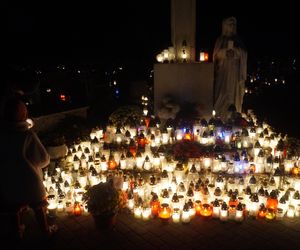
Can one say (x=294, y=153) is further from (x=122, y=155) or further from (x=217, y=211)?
(x=122, y=155)

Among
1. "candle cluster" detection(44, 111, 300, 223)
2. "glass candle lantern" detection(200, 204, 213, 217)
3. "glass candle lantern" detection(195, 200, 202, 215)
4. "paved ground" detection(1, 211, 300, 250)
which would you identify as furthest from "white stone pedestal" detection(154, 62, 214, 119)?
"paved ground" detection(1, 211, 300, 250)

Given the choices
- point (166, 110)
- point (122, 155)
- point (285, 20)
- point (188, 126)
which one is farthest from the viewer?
point (285, 20)

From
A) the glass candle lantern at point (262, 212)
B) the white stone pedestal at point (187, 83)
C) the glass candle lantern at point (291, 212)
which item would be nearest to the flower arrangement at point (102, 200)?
the glass candle lantern at point (262, 212)

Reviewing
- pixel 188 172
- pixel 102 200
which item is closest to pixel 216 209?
pixel 188 172

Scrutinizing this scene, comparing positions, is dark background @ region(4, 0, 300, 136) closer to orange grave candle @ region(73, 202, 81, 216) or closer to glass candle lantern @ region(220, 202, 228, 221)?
glass candle lantern @ region(220, 202, 228, 221)

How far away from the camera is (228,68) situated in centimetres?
933

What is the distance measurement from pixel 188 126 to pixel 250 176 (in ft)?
7.67

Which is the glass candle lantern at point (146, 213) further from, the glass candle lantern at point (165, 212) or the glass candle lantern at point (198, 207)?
the glass candle lantern at point (198, 207)

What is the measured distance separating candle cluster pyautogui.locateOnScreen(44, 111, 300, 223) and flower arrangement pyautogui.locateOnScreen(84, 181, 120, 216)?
25.3 inches

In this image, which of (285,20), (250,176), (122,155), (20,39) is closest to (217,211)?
(250,176)

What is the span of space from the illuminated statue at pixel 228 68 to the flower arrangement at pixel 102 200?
5297 millimetres

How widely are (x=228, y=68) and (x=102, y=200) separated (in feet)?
19.0

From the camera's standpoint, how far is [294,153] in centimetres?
729

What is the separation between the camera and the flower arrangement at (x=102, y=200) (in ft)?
17.6
